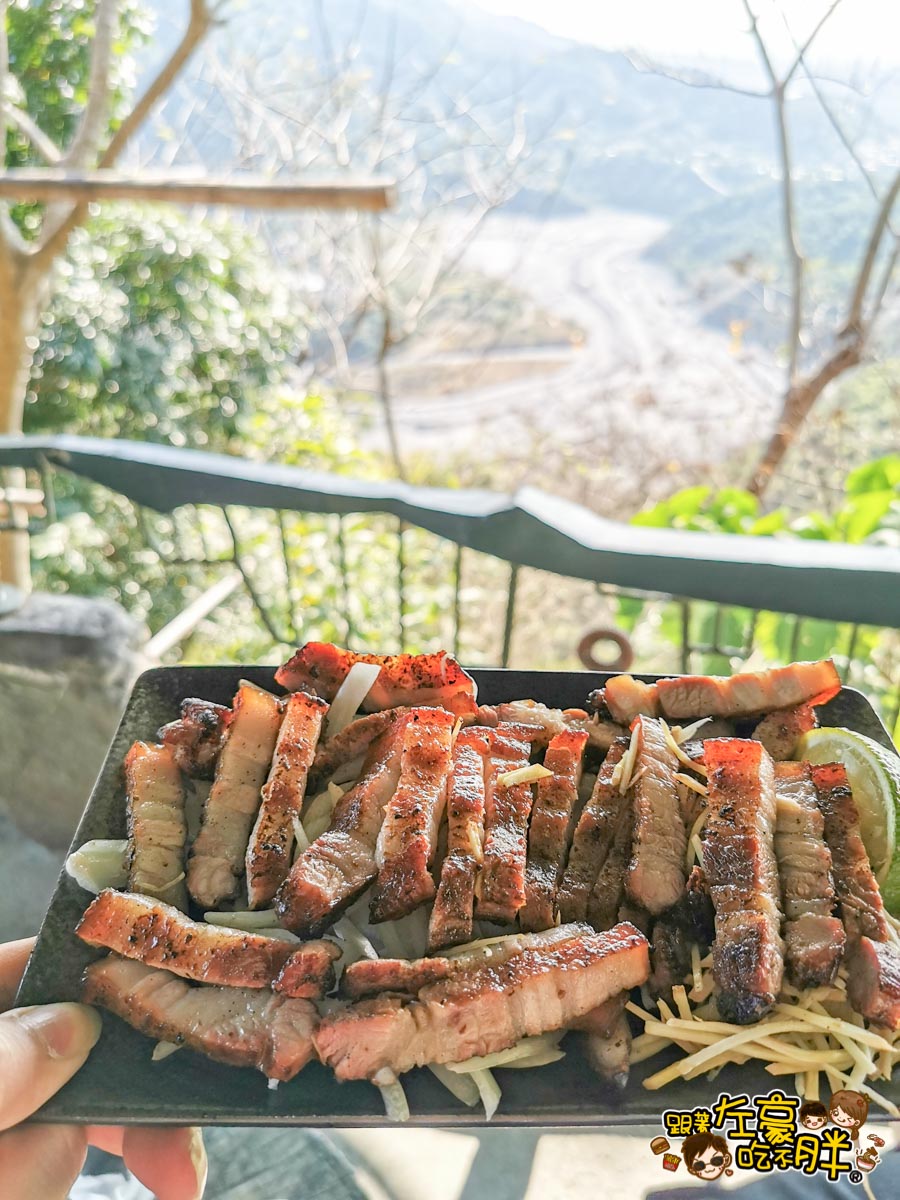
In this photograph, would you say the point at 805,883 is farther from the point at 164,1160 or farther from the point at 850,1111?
the point at 164,1160

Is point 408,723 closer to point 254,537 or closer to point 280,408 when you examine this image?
point 254,537

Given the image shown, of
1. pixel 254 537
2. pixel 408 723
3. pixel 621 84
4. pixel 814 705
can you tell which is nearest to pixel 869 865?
pixel 814 705

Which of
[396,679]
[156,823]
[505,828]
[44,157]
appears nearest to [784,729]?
[505,828]

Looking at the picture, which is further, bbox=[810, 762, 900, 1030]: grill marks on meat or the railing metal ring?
the railing metal ring

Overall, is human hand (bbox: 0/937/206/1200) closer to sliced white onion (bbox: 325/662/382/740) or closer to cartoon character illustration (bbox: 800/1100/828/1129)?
sliced white onion (bbox: 325/662/382/740)

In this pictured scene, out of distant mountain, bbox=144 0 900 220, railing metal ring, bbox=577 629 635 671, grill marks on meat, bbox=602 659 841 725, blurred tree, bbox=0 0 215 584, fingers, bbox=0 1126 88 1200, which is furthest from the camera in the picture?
distant mountain, bbox=144 0 900 220

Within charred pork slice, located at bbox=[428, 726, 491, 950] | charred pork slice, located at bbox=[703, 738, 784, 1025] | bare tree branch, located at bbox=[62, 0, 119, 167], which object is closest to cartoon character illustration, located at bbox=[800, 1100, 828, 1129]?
charred pork slice, located at bbox=[703, 738, 784, 1025]

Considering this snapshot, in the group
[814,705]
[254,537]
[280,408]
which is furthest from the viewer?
[280,408]
